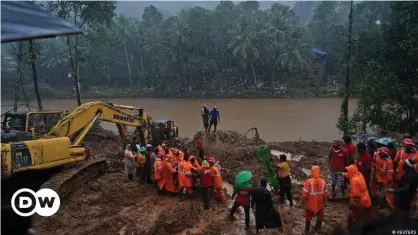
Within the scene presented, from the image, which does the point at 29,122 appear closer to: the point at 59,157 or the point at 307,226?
the point at 59,157

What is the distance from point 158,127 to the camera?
1510cm

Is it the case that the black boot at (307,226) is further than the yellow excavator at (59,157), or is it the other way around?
the yellow excavator at (59,157)

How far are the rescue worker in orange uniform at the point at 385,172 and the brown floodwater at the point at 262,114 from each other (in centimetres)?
1343

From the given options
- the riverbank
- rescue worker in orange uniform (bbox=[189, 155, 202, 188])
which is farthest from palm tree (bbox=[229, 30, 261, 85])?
rescue worker in orange uniform (bbox=[189, 155, 202, 188])

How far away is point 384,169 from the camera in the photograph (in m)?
8.52

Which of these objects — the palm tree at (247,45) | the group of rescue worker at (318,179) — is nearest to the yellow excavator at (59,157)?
the group of rescue worker at (318,179)

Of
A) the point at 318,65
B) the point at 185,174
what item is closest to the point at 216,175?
the point at 185,174

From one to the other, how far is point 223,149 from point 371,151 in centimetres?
660

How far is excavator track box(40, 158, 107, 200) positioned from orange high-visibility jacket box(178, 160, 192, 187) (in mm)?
3105

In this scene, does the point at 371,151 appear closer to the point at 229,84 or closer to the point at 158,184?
the point at 158,184

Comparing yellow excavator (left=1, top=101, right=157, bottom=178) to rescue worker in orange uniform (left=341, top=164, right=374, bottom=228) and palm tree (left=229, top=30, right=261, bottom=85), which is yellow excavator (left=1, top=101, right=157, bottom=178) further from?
palm tree (left=229, top=30, right=261, bottom=85)

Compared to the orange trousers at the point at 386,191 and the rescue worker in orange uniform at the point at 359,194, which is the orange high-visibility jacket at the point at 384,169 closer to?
the orange trousers at the point at 386,191

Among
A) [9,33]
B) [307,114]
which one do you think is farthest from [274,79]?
[9,33]

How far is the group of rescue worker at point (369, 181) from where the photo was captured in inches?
278
